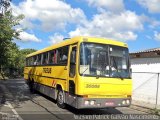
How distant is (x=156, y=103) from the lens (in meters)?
16.6

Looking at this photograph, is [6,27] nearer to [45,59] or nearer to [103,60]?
[45,59]

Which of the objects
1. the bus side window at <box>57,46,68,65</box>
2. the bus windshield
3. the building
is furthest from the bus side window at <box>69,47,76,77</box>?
the building

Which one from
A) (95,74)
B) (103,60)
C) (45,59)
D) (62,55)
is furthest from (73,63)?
(45,59)

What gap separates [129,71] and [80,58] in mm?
2167

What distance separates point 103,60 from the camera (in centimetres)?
1274

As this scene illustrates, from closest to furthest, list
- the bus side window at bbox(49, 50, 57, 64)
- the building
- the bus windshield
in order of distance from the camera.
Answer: the bus windshield
the bus side window at bbox(49, 50, 57, 64)
the building

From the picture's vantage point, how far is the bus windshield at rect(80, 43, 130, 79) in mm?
12414

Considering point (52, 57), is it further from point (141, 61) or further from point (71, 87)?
point (141, 61)

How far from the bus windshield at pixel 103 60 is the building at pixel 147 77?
A: 4.68m

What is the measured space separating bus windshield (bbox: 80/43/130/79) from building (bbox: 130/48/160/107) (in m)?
4.68

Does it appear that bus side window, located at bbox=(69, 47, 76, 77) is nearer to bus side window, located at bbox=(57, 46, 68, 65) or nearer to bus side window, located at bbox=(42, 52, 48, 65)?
bus side window, located at bbox=(57, 46, 68, 65)

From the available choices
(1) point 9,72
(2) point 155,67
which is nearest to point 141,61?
(2) point 155,67

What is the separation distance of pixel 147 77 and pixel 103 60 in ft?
23.7

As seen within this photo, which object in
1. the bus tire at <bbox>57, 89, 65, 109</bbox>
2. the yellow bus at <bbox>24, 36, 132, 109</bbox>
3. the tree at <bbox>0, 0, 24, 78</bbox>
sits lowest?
the bus tire at <bbox>57, 89, 65, 109</bbox>
